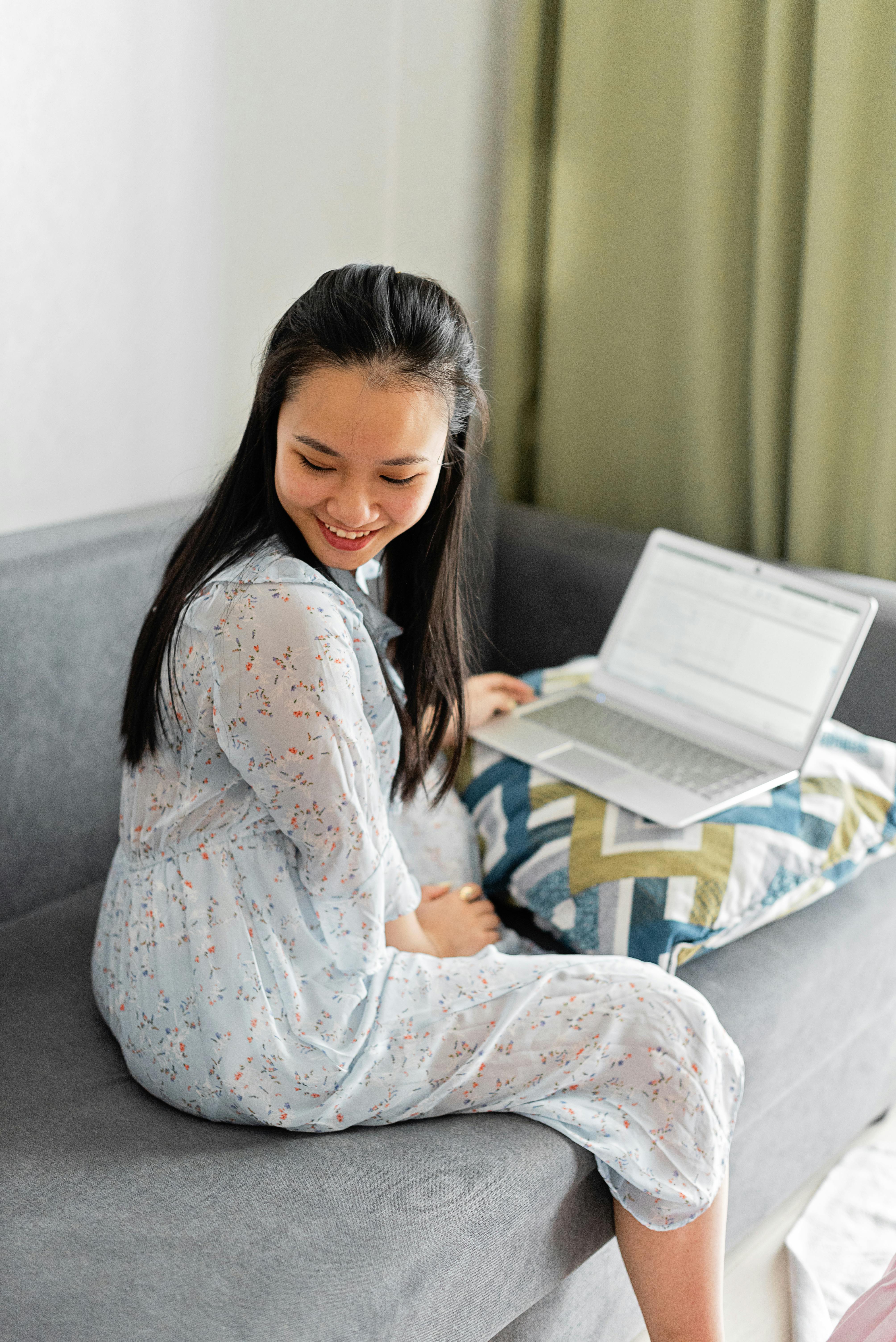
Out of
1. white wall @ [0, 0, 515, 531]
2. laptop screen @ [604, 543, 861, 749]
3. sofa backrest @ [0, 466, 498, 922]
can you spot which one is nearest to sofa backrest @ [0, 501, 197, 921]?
sofa backrest @ [0, 466, 498, 922]

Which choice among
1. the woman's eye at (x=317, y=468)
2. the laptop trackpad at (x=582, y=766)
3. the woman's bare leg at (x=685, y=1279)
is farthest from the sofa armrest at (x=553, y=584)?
the woman's bare leg at (x=685, y=1279)

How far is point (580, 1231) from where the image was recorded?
1.17 m

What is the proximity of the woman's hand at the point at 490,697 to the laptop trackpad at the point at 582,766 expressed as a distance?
0.12 meters

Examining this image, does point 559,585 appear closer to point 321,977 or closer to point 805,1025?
point 805,1025

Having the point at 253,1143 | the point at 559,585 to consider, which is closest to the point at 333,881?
the point at 253,1143

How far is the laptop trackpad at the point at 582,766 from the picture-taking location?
1.55 metres

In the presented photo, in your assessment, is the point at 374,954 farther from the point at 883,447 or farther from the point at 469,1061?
the point at 883,447

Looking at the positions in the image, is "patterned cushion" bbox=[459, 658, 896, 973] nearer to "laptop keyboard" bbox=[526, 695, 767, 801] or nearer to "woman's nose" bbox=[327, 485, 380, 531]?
"laptop keyboard" bbox=[526, 695, 767, 801]

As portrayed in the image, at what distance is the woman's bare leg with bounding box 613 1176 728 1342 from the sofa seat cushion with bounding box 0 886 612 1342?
0.07 m

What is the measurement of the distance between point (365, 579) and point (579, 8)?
4.33 ft

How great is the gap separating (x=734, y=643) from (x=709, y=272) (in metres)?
0.70

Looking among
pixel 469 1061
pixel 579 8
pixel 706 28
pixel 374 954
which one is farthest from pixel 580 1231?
pixel 579 8

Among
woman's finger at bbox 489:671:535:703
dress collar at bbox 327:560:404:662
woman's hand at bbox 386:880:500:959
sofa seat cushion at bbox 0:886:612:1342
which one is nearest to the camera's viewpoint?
sofa seat cushion at bbox 0:886:612:1342

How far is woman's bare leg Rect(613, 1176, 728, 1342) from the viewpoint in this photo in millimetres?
1138
